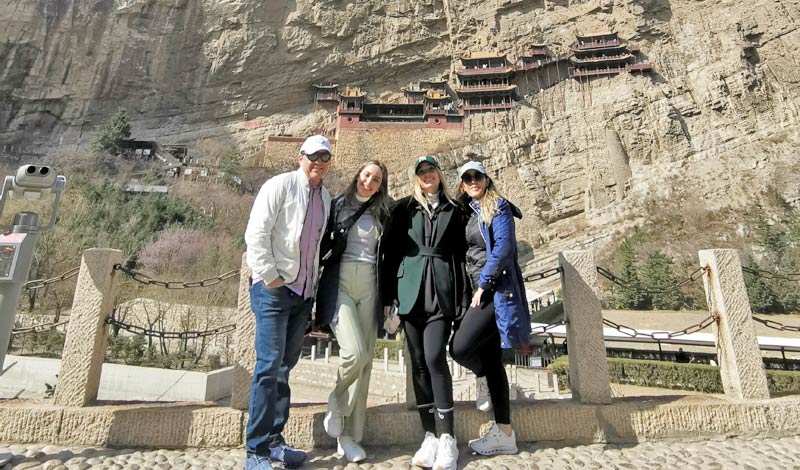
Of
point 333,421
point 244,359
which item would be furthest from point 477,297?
point 244,359

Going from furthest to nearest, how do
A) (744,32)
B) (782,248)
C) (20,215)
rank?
(744,32), (782,248), (20,215)

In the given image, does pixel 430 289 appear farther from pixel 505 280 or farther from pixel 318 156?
pixel 318 156

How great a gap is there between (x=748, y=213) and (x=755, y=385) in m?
23.3

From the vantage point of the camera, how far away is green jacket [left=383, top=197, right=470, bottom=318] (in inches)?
84.5

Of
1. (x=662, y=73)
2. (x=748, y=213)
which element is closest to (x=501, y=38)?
(x=662, y=73)

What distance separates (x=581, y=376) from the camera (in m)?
2.72

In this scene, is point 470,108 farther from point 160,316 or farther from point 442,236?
point 442,236

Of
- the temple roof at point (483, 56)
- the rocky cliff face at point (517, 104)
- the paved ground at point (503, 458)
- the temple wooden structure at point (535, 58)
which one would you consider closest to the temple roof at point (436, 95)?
the rocky cliff face at point (517, 104)

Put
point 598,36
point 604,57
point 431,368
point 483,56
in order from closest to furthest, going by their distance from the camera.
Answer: point 431,368, point 604,57, point 598,36, point 483,56

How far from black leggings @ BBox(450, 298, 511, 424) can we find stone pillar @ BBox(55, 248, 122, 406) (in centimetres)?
247

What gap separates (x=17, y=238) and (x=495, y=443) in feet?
9.99

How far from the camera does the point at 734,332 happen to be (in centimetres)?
281

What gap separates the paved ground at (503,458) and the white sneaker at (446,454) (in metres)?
0.17

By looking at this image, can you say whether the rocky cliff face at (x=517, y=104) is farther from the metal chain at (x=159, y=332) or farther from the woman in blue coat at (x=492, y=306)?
the metal chain at (x=159, y=332)
